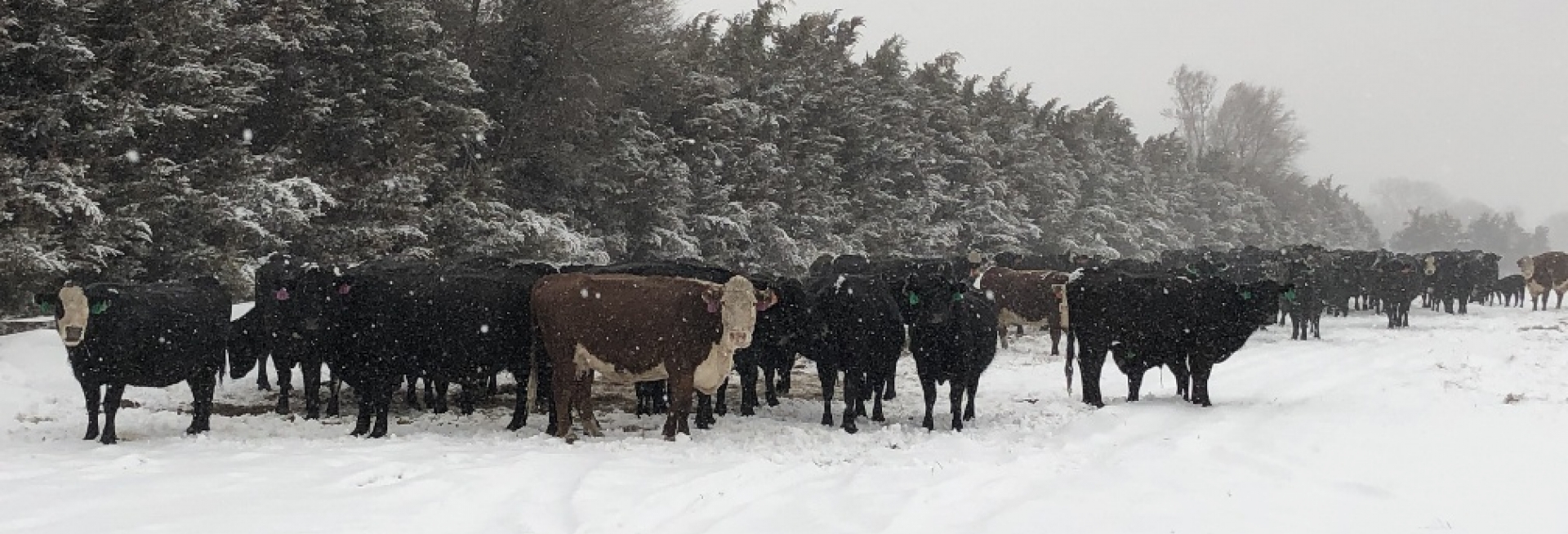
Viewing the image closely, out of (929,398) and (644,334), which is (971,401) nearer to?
(929,398)

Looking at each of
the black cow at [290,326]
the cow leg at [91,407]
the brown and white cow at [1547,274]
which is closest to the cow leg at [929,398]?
the black cow at [290,326]

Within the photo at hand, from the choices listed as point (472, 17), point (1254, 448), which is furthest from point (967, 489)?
point (472, 17)

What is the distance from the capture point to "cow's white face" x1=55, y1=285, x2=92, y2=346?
7793 mm

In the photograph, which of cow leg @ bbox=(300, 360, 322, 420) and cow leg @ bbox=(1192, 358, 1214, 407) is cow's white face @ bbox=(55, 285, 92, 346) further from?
cow leg @ bbox=(1192, 358, 1214, 407)

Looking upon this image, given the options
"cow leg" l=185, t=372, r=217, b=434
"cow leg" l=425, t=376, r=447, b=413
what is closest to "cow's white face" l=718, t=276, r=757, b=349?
"cow leg" l=425, t=376, r=447, b=413

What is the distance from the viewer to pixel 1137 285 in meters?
10.5

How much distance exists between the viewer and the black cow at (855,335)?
956cm

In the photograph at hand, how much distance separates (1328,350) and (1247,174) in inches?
2465

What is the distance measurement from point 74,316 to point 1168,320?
10212 mm

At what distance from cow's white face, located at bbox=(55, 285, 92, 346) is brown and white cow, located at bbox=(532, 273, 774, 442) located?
3.66m

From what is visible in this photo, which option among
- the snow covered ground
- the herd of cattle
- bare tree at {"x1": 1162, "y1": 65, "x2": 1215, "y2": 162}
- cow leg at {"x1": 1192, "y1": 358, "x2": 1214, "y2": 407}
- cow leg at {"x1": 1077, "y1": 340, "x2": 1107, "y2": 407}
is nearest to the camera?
the snow covered ground

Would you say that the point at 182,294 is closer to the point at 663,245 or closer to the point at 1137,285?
the point at 1137,285

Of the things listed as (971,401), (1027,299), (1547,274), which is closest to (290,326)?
(971,401)

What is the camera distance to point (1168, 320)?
10406 millimetres
